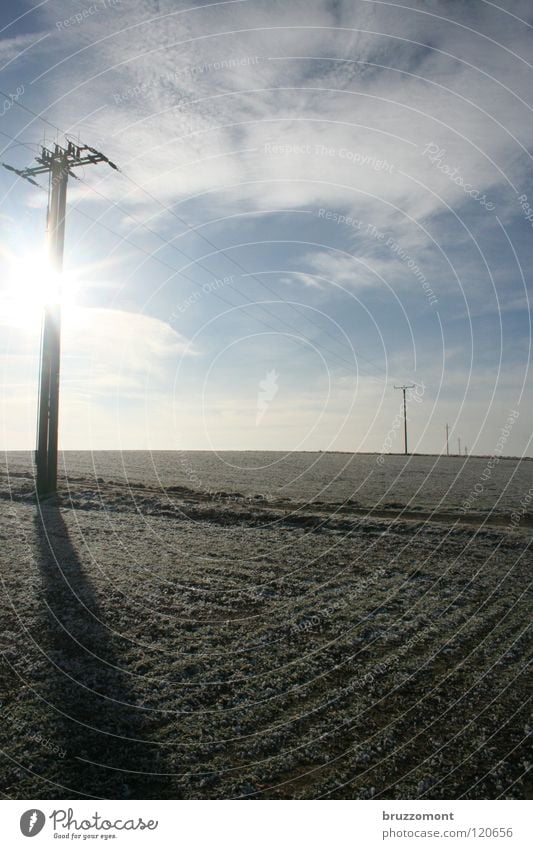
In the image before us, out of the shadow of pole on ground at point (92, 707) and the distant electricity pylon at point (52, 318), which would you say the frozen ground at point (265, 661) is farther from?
the distant electricity pylon at point (52, 318)

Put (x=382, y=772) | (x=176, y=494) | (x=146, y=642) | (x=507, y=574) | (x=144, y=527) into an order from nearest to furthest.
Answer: (x=382, y=772), (x=146, y=642), (x=507, y=574), (x=144, y=527), (x=176, y=494)

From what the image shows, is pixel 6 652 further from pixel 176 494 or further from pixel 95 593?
pixel 176 494

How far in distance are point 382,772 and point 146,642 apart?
5.20 m

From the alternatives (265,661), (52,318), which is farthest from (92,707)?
(52,318)

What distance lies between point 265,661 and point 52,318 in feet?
76.2

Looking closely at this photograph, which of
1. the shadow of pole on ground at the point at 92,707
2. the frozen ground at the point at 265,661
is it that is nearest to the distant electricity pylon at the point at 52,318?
the frozen ground at the point at 265,661

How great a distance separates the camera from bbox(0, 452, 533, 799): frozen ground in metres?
6.18

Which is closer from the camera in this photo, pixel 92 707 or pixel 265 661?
pixel 92 707

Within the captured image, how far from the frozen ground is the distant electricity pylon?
8.25 metres

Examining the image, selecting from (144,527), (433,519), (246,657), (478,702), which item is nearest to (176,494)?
(144,527)

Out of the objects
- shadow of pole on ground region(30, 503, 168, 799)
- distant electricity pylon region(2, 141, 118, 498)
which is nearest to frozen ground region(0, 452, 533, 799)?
shadow of pole on ground region(30, 503, 168, 799)

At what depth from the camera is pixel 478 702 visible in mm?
7762

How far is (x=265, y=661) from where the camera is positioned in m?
9.15

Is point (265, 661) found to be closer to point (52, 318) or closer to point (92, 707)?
point (92, 707)
